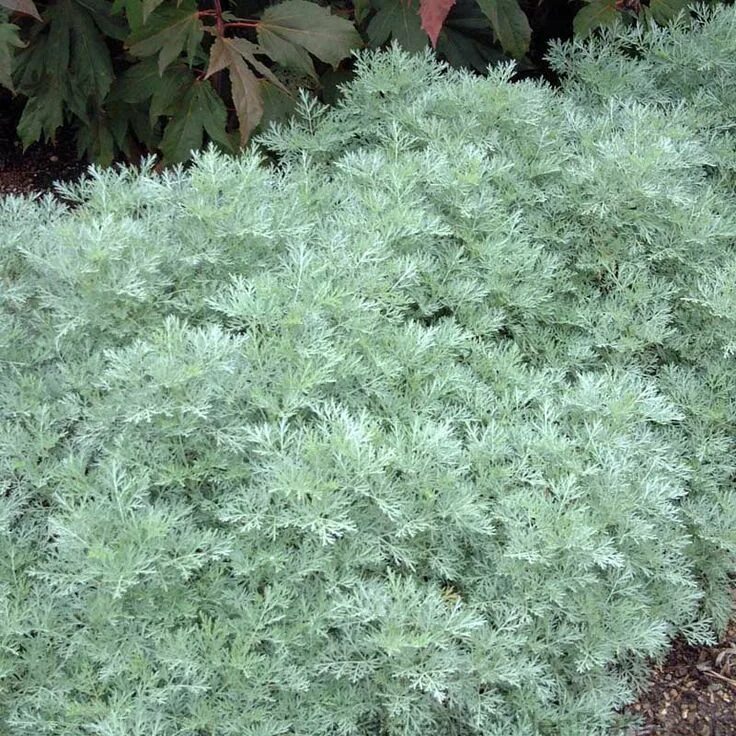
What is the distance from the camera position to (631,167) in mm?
2371

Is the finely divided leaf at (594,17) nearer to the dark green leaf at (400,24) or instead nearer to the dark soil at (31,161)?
the dark green leaf at (400,24)

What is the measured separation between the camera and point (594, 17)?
3.09 m

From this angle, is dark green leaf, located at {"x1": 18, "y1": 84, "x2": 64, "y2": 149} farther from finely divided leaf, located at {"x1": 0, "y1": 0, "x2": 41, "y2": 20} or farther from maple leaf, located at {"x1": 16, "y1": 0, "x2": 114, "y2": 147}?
finely divided leaf, located at {"x1": 0, "y1": 0, "x2": 41, "y2": 20}

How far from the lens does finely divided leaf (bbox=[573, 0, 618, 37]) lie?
307cm

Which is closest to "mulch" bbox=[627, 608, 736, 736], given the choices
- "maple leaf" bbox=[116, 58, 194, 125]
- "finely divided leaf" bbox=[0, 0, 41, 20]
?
"maple leaf" bbox=[116, 58, 194, 125]

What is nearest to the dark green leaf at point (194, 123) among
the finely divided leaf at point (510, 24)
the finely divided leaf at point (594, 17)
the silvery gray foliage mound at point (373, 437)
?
the silvery gray foliage mound at point (373, 437)

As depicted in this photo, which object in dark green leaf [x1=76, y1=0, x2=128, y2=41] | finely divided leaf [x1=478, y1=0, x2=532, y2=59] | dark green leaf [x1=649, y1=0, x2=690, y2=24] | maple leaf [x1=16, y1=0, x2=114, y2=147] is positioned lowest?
maple leaf [x1=16, y1=0, x2=114, y2=147]

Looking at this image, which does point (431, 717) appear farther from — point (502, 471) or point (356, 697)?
point (502, 471)

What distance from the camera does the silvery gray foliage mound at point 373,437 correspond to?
1.66 m

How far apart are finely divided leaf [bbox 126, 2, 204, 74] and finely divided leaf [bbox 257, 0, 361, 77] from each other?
0.18 metres

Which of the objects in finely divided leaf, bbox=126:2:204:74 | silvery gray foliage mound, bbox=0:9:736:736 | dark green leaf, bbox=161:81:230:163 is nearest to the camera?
silvery gray foliage mound, bbox=0:9:736:736

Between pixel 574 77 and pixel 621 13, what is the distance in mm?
313

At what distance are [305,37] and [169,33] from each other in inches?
14.7

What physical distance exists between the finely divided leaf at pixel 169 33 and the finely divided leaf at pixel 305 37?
0.18 meters
